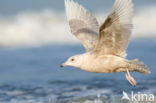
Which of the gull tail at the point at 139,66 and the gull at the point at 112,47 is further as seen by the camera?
the gull tail at the point at 139,66

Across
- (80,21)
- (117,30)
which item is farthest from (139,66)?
(80,21)

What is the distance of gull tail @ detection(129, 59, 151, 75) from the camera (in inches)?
353

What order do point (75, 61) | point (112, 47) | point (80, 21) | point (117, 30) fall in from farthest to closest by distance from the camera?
point (80, 21) < point (75, 61) < point (112, 47) < point (117, 30)

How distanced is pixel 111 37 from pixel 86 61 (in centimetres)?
77

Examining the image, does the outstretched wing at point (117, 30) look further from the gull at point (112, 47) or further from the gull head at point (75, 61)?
the gull head at point (75, 61)

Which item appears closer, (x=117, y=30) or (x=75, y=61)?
(x=117, y=30)

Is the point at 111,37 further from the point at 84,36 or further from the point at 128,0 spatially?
the point at 84,36

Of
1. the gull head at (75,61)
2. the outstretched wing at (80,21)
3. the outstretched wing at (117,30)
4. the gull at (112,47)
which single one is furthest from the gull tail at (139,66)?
the outstretched wing at (80,21)

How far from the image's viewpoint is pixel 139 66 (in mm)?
8969

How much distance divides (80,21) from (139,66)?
245cm

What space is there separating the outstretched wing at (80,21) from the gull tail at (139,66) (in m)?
1.56

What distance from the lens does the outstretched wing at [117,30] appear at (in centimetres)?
823

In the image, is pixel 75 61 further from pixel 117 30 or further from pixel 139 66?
pixel 139 66

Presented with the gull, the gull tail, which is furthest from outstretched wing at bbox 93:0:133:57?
the gull tail
